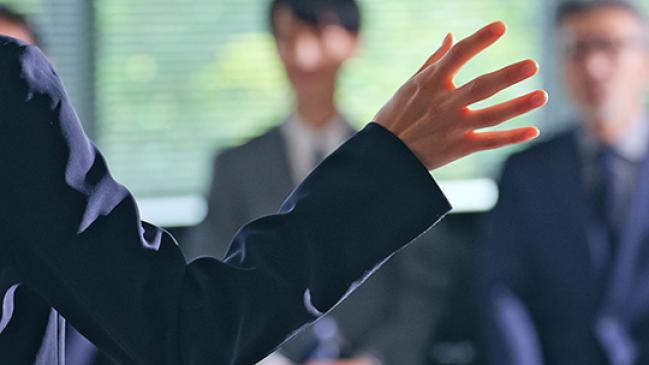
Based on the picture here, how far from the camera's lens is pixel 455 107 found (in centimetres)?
110

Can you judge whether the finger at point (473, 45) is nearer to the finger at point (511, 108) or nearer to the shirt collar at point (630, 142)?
the finger at point (511, 108)

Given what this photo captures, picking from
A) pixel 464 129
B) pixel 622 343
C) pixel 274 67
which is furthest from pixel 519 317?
pixel 464 129

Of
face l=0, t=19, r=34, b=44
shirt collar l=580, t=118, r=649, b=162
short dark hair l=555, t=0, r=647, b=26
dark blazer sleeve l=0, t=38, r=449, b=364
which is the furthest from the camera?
short dark hair l=555, t=0, r=647, b=26

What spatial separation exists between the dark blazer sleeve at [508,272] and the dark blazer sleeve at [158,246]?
268 centimetres

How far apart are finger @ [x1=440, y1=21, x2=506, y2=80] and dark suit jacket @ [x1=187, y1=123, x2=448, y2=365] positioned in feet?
8.74

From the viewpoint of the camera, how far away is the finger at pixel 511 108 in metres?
1.08

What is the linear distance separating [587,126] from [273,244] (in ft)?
9.24

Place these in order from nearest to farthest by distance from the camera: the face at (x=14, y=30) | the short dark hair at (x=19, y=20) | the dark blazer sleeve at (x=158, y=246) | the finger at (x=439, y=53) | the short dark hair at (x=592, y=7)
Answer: the dark blazer sleeve at (x=158, y=246) < the finger at (x=439, y=53) < the face at (x=14, y=30) < the short dark hair at (x=19, y=20) < the short dark hair at (x=592, y=7)

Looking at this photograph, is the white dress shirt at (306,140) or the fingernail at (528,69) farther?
the white dress shirt at (306,140)

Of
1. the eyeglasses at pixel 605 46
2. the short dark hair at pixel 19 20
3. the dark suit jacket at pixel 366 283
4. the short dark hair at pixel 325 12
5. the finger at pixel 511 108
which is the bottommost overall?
the dark suit jacket at pixel 366 283

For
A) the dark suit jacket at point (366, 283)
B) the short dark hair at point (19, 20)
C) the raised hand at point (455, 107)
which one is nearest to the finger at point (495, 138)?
the raised hand at point (455, 107)

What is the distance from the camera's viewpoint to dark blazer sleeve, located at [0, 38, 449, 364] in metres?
1.06

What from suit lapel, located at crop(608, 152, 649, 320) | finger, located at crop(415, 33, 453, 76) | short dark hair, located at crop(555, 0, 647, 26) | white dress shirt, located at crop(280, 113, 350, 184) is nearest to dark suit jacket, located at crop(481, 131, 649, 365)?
suit lapel, located at crop(608, 152, 649, 320)

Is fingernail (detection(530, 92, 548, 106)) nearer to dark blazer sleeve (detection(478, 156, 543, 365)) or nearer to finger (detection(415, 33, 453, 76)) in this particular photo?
finger (detection(415, 33, 453, 76))
